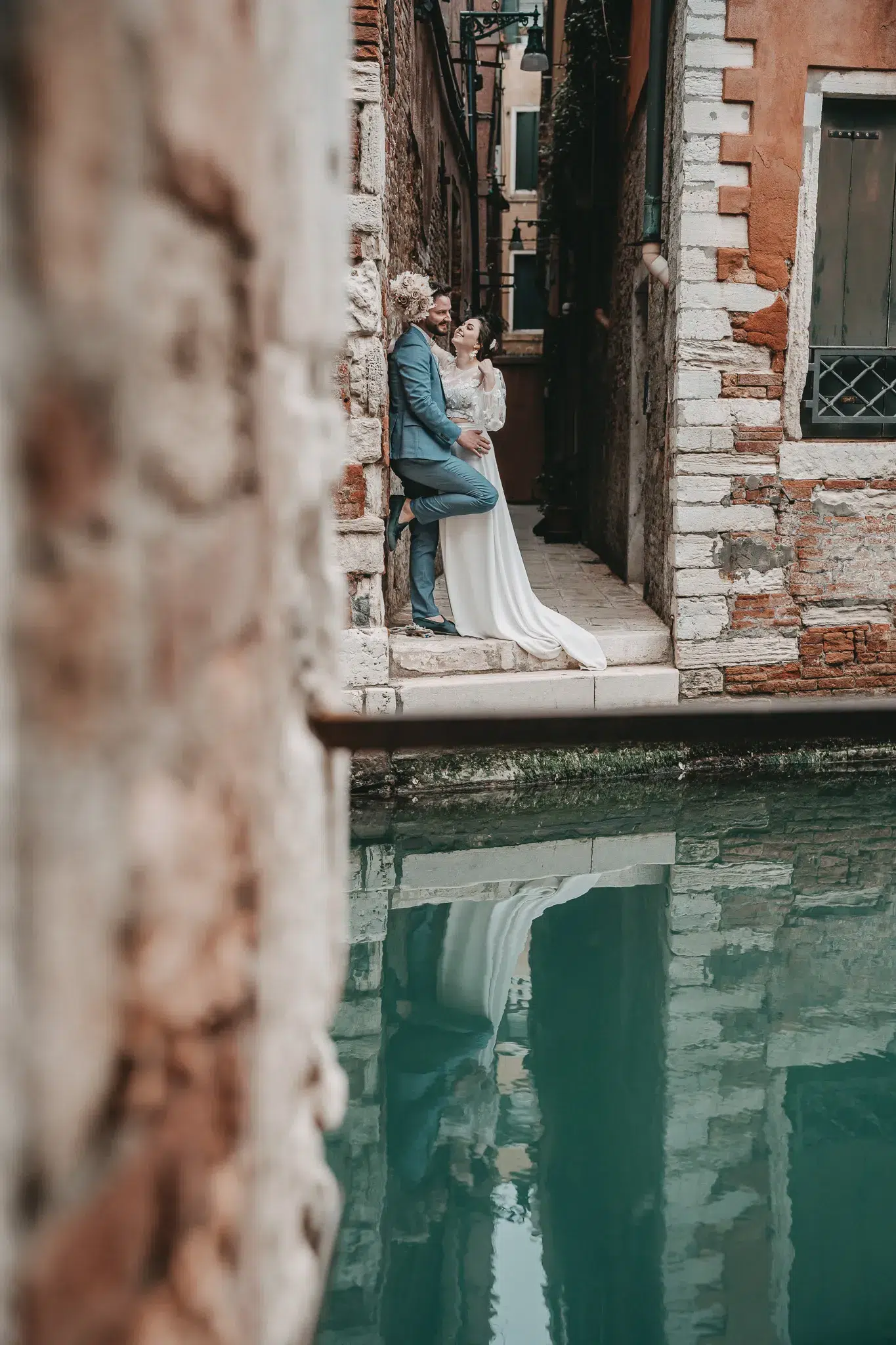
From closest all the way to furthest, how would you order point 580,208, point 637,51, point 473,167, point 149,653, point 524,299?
point 149,653, point 637,51, point 580,208, point 473,167, point 524,299

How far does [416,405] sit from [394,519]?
0.62 m

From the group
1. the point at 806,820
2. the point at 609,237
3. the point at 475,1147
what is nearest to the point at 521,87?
the point at 609,237

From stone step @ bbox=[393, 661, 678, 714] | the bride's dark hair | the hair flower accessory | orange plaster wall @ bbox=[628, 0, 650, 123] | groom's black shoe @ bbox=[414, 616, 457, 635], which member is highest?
orange plaster wall @ bbox=[628, 0, 650, 123]

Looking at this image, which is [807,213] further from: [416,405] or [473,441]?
[416,405]

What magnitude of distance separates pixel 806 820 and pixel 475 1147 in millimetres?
2975

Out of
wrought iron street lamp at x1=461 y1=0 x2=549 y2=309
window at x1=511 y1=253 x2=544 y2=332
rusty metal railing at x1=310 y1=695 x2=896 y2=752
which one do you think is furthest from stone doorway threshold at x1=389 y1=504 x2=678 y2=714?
window at x1=511 y1=253 x2=544 y2=332

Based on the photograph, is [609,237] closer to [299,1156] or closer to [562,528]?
[562,528]

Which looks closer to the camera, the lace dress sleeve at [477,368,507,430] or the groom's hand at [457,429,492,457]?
A: the groom's hand at [457,429,492,457]

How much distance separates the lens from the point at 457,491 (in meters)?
6.11

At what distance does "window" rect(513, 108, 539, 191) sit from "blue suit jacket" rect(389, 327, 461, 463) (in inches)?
796

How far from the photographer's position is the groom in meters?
5.89

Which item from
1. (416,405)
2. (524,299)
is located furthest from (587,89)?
(524,299)

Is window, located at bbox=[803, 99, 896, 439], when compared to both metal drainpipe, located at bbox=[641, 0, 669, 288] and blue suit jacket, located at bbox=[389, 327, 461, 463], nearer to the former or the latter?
metal drainpipe, located at bbox=[641, 0, 669, 288]

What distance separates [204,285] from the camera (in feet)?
2.72
